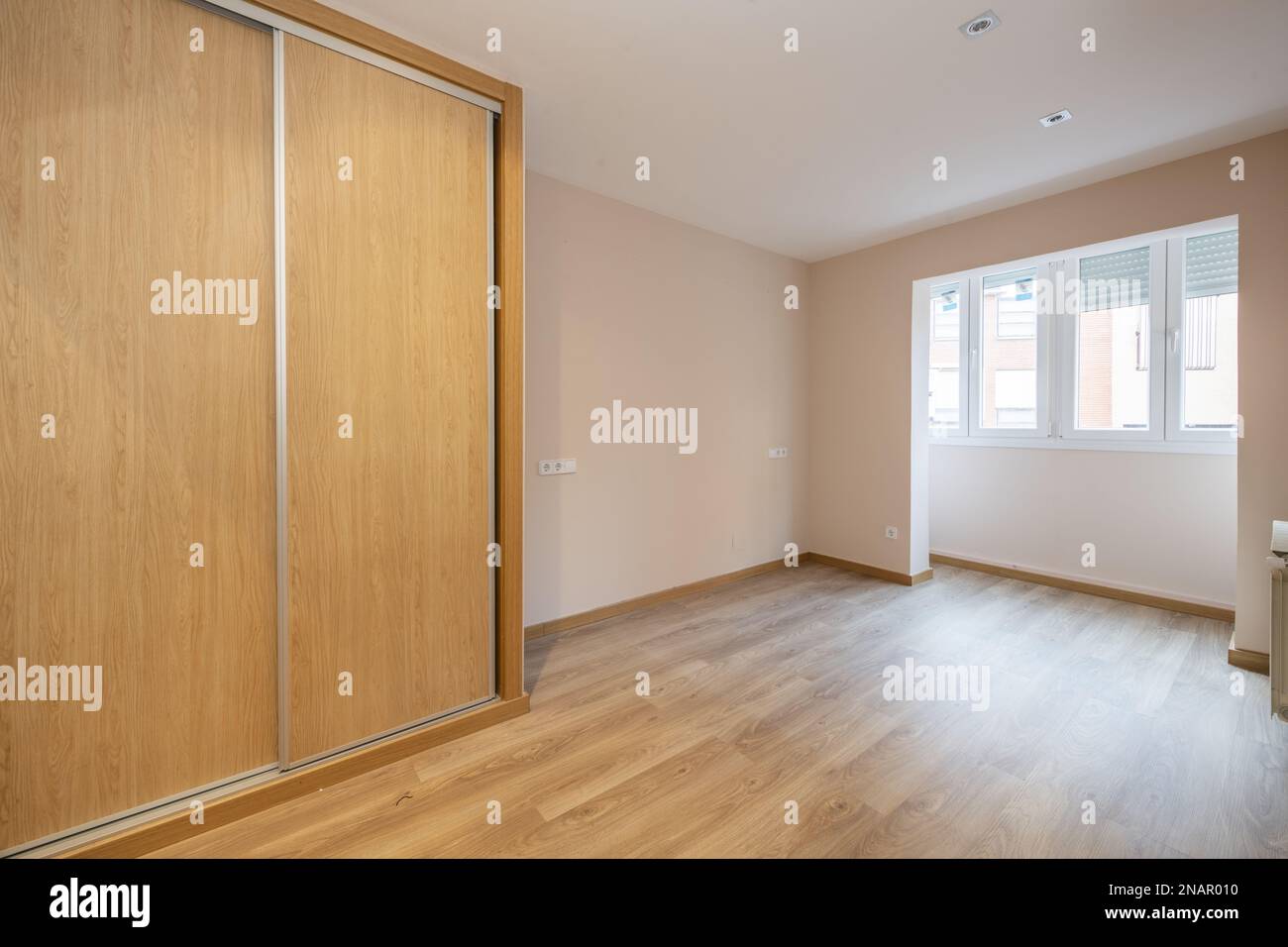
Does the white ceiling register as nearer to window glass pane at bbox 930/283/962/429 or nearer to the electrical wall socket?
window glass pane at bbox 930/283/962/429

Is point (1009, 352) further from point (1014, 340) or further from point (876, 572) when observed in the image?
point (876, 572)

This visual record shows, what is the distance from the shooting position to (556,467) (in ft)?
10.8

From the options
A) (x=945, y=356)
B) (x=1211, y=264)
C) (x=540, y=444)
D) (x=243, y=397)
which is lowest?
(x=540, y=444)

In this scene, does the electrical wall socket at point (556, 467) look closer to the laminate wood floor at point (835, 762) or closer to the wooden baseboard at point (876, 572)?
the laminate wood floor at point (835, 762)

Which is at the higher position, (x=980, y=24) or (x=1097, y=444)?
(x=980, y=24)

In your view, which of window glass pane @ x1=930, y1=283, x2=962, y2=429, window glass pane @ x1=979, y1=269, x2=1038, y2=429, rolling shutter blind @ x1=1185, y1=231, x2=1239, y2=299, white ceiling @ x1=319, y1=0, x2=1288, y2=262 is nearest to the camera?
white ceiling @ x1=319, y1=0, x2=1288, y2=262

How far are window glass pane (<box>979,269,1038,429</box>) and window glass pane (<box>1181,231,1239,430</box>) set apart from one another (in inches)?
35.9

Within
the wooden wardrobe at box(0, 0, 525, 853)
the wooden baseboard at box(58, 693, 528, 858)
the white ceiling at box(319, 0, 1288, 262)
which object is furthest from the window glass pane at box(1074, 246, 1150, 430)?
the wooden baseboard at box(58, 693, 528, 858)

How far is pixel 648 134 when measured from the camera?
2.78 meters

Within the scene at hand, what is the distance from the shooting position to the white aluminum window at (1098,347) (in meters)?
3.57

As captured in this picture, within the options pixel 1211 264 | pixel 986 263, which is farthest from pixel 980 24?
pixel 1211 264

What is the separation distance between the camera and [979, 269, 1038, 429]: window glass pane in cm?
448

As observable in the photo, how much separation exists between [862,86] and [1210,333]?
3.24 metres
